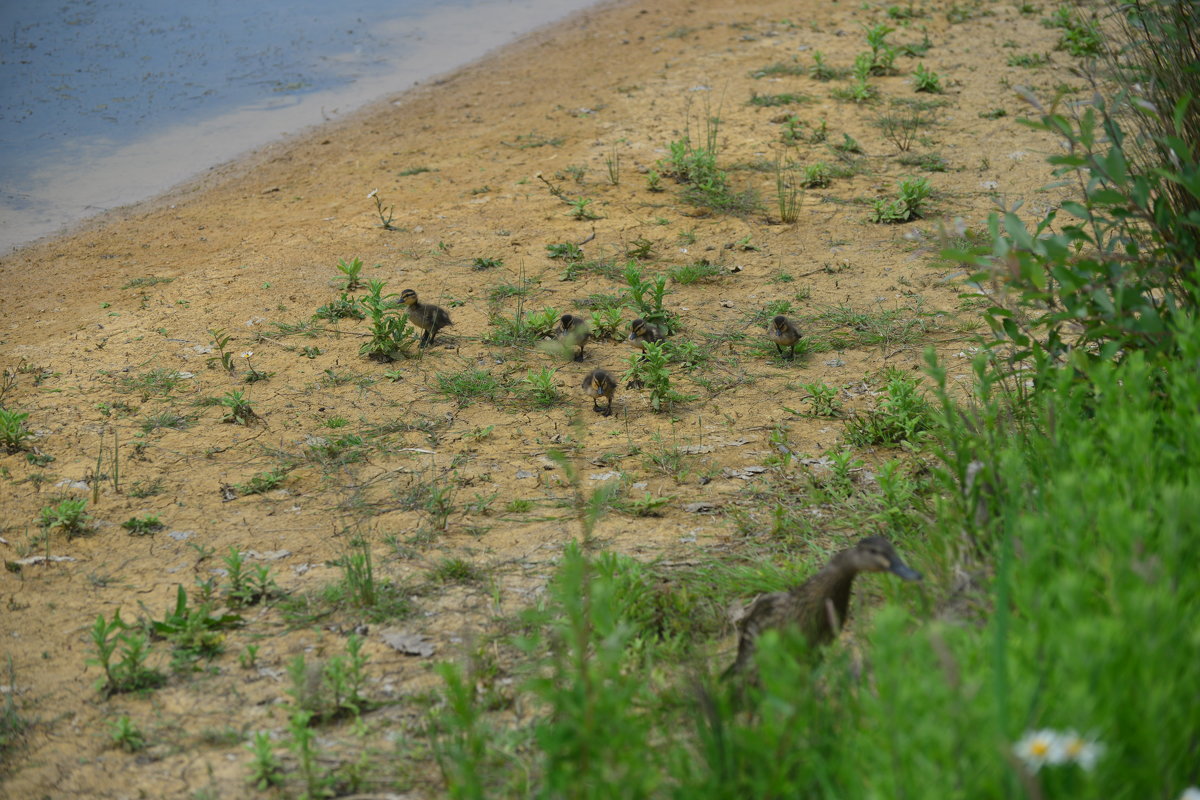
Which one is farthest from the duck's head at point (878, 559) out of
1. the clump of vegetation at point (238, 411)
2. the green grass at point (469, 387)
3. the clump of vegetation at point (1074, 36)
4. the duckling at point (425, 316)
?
the clump of vegetation at point (1074, 36)

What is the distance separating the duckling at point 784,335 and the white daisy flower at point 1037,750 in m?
4.19

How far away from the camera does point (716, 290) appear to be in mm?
7387

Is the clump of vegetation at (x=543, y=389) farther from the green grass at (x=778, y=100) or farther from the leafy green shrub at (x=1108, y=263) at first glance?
the green grass at (x=778, y=100)

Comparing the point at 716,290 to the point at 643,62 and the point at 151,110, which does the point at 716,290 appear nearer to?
the point at 643,62

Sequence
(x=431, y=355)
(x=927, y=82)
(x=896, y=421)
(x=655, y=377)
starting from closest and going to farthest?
(x=896, y=421)
(x=655, y=377)
(x=431, y=355)
(x=927, y=82)

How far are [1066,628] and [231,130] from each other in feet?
37.3

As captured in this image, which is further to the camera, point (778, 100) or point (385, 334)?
point (778, 100)

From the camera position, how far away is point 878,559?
11.2ft

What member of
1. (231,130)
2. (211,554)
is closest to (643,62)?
(231,130)

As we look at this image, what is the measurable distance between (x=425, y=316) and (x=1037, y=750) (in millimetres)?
5246

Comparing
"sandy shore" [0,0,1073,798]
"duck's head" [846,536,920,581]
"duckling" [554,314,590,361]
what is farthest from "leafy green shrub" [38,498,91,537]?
"duck's head" [846,536,920,581]

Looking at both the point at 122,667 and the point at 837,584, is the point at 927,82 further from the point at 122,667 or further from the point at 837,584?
the point at 122,667

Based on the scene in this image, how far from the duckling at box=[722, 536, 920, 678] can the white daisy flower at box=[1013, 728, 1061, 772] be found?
1202 millimetres

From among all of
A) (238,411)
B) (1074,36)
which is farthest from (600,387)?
(1074,36)
